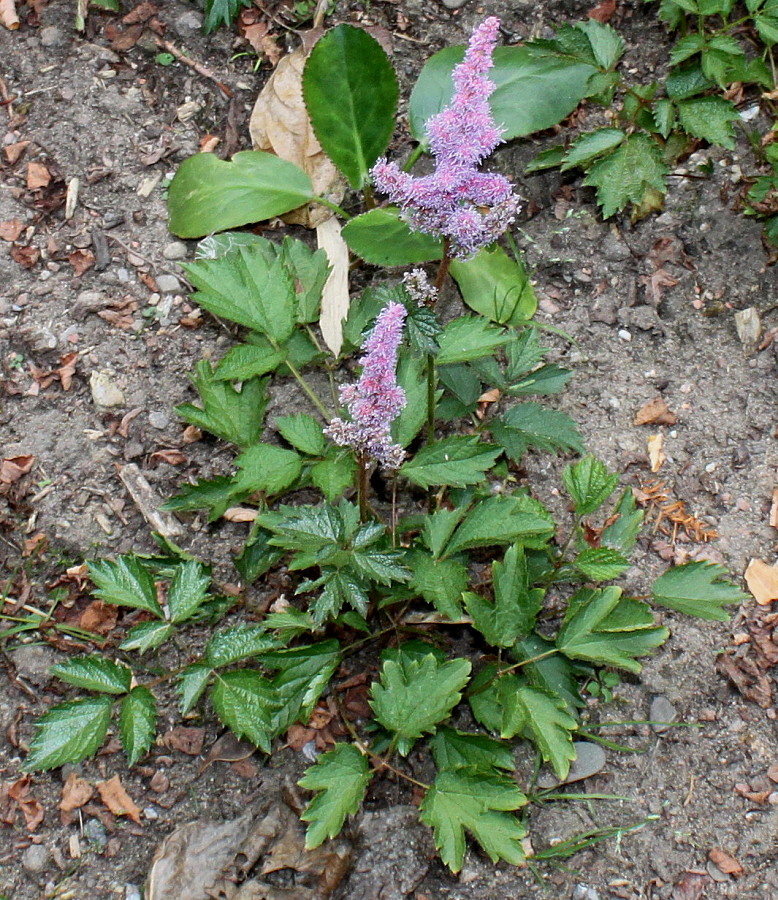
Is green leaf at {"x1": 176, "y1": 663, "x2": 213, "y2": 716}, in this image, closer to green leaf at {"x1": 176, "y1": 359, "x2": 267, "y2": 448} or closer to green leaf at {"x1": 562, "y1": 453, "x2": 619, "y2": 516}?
green leaf at {"x1": 176, "y1": 359, "x2": 267, "y2": 448}

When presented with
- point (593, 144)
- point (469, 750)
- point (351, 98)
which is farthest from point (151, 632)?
point (593, 144)

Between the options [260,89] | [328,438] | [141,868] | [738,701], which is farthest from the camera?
[260,89]

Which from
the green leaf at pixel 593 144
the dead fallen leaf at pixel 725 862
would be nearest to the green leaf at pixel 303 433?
the green leaf at pixel 593 144

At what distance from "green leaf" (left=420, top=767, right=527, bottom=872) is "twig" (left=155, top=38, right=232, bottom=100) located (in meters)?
2.07

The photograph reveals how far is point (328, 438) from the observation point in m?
2.32

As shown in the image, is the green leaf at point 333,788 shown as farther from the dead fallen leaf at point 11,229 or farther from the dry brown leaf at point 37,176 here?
the dry brown leaf at point 37,176

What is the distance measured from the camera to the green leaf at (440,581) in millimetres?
1978

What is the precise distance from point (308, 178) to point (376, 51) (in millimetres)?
384

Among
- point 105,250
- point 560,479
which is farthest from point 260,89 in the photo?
point 560,479

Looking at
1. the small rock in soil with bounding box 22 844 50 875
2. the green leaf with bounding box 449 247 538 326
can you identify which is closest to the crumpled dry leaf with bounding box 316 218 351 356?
the green leaf with bounding box 449 247 538 326

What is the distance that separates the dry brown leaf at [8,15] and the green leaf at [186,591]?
1.85 meters

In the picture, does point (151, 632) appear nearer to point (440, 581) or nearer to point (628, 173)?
point (440, 581)

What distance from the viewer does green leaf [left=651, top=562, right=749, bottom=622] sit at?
202 centimetres

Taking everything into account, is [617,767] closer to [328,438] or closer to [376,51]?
[328,438]
